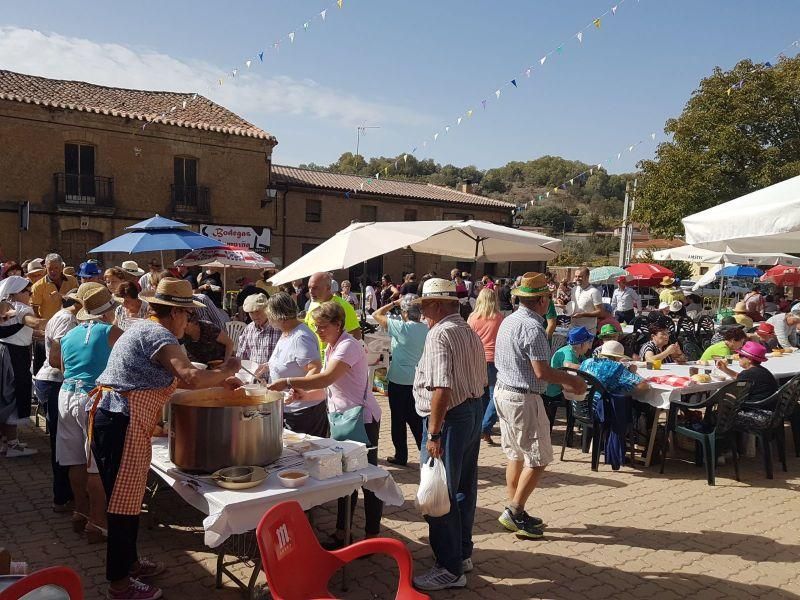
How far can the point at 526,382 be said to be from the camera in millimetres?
4133

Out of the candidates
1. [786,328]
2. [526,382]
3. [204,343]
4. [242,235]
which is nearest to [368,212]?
[242,235]

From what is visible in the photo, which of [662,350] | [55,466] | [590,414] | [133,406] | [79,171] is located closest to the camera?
[133,406]

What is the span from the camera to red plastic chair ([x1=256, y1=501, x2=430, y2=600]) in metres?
2.47

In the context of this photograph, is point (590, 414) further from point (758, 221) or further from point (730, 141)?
point (730, 141)

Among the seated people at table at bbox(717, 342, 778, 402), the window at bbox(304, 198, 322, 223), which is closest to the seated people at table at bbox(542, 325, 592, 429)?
the seated people at table at bbox(717, 342, 778, 402)

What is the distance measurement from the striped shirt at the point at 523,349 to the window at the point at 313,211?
24121 mm

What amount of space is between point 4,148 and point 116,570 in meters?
20.7

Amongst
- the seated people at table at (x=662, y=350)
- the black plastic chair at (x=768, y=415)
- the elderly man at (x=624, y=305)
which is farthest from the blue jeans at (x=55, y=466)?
the elderly man at (x=624, y=305)

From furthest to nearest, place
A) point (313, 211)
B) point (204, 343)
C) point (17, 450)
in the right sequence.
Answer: point (313, 211) < point (17, 450) < point (204, 343)

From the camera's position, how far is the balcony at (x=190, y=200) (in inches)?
914

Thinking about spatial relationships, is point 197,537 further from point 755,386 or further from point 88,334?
point 755,386

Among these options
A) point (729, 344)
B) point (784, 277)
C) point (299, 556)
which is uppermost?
point (784, 277)

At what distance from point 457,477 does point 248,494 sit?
1.18 metres

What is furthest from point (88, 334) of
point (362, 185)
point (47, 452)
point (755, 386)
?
point (362, 185)
